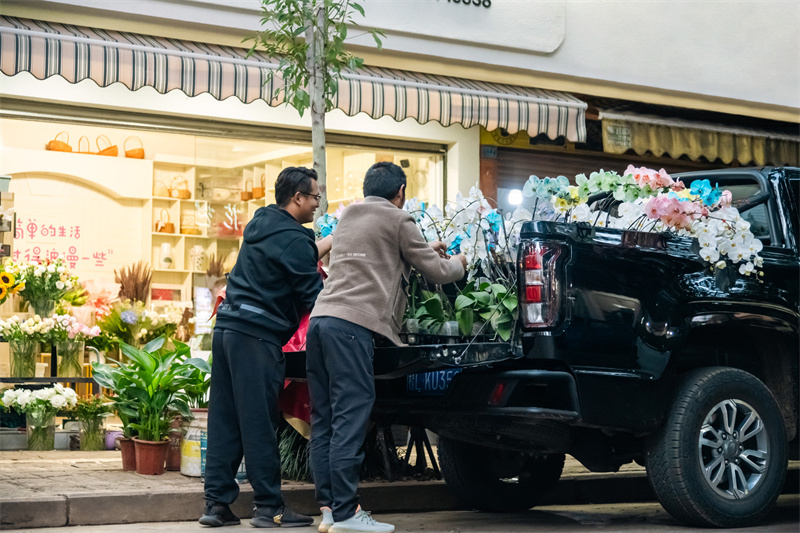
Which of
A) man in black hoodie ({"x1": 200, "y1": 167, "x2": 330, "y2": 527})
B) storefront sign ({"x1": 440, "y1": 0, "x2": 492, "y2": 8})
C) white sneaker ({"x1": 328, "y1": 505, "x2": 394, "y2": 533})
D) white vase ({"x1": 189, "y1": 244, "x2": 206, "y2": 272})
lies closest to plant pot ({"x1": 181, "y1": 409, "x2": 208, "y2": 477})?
man in black hoodie ({"x1": 200, "y1": 167, "x2": 330, "y2": 527})

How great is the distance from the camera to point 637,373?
217 inches

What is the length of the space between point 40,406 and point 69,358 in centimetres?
73

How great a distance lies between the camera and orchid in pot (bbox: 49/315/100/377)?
31.8ft

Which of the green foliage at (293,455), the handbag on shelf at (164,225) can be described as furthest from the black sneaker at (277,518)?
the handbag on shelf at (164,225)

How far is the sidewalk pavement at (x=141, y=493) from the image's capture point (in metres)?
6.09

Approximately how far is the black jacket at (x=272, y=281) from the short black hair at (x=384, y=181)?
47 cm

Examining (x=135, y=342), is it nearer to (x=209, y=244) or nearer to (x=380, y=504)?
(x=209, y=244)

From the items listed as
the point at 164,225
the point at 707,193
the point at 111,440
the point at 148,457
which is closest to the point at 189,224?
the point at 164,225

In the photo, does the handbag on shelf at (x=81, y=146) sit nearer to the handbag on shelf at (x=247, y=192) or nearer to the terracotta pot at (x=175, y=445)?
the handbag on shelf at (x=247, y=192)

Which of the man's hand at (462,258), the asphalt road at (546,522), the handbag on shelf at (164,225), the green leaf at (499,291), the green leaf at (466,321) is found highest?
the handbag on shelf at (164,225)

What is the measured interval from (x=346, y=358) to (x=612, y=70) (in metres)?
7.78

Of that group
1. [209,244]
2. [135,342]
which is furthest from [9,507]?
[209,244]

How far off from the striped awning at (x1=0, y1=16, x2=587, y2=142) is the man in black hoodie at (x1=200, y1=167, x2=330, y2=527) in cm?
331

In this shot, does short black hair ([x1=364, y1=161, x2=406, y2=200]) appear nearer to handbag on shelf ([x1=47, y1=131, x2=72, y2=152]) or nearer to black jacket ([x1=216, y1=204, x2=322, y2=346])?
black jacket ([x1=216, y1=204, x2=322, y2=346])
